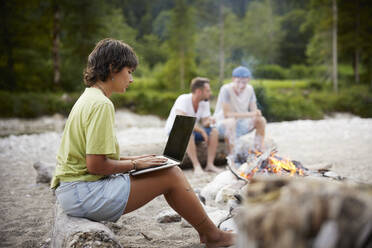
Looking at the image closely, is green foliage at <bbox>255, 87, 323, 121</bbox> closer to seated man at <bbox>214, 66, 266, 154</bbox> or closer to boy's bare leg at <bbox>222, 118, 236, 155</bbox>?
seated man at <bbox>214, 66, 266, 154</bbox>

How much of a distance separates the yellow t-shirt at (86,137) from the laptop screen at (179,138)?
0.63m

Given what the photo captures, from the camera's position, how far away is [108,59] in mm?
2188

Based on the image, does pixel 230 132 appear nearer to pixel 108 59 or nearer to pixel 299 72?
pixel 108 59

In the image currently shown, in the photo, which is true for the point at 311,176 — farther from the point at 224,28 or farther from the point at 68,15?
the point at 224,28

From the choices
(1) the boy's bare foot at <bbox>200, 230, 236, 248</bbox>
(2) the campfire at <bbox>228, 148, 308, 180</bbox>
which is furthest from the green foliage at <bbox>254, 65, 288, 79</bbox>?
(1) the boy's bare foot at <bbox>200, 230, 236, 248</bbox>

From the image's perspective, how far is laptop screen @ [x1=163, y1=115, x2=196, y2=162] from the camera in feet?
8.98

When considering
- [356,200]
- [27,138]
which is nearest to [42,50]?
[27,138]

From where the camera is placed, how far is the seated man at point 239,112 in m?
5.45

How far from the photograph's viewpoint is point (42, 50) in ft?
48.9

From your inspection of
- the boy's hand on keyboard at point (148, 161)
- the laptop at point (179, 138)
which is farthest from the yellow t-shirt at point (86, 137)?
the laptop at point (179, 138)

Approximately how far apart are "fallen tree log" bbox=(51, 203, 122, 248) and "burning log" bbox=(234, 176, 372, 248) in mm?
1232

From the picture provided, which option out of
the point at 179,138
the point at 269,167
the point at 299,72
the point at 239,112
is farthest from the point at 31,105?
the point at 299,72

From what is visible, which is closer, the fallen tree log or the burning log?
the burning log

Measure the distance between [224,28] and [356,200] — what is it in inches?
704
